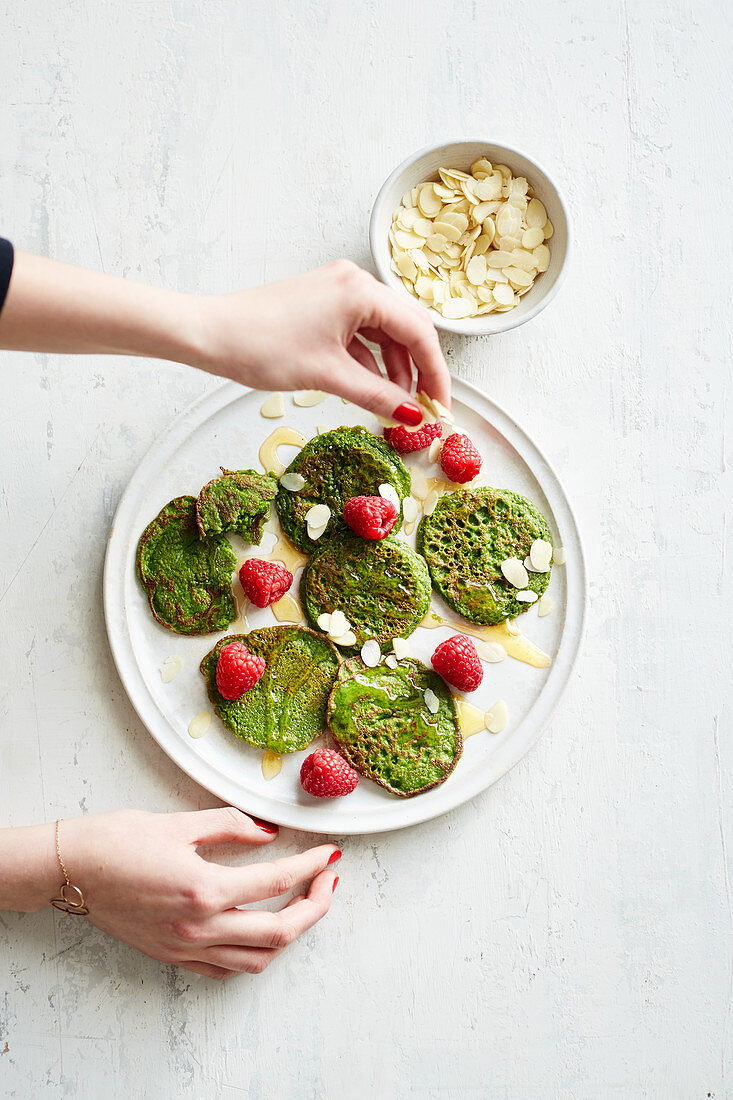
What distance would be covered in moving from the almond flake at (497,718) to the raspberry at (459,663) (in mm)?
60

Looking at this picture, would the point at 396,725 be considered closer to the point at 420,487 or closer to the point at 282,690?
the point at 282,690

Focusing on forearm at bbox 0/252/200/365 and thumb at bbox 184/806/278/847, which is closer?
forearm at bbox 0/252/200/365

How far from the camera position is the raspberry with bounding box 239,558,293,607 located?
1.29m

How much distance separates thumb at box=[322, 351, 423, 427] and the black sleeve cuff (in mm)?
394

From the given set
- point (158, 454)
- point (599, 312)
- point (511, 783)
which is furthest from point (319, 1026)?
point (599, 312)

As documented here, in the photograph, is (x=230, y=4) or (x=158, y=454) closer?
(x=158, y=454)

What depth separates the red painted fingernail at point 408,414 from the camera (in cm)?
107

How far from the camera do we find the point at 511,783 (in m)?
1.38

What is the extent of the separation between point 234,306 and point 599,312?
29.7 inches

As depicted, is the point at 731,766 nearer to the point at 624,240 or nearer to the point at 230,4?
the point at 624,240

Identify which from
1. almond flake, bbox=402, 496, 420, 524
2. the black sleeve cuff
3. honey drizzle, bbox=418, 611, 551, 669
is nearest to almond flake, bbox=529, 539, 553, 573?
honey drizzle, bbox=418, 611, 551, 669

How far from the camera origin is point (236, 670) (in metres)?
1.26

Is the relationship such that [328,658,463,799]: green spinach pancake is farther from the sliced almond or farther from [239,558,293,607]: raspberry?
the sliced almond

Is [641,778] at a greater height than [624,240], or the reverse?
[624,240]
